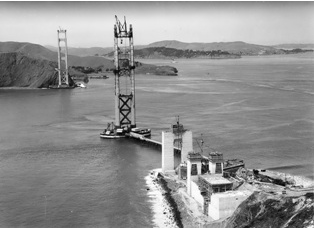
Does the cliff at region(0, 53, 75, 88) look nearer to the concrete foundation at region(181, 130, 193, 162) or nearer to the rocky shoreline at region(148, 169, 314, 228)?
the concrete foundation at region(181, 130, 193, 162)

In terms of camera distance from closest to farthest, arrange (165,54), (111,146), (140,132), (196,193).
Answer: (196,193) → (111,146) → (140,132) → (165,54)

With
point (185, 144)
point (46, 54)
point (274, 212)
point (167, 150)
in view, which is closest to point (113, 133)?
point (167, 150)

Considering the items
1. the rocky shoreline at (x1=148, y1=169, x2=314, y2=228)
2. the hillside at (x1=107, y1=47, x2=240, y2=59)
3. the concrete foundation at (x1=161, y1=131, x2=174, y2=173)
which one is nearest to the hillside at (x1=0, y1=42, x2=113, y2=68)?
the hillside at (x1=107, y1=47, x2=240, y2=59)

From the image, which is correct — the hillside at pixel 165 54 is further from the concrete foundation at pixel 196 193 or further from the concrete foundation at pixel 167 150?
the concrete foundation at pixel 196 193

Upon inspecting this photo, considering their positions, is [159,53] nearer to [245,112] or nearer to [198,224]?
[245,112]

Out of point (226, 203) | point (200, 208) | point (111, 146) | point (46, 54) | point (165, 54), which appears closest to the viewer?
point (226, 203)

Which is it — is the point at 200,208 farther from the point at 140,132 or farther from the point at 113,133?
the point at 113,133

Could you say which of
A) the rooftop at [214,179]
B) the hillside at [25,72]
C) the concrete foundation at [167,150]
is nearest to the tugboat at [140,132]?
the concrete foundation at [167,150]
